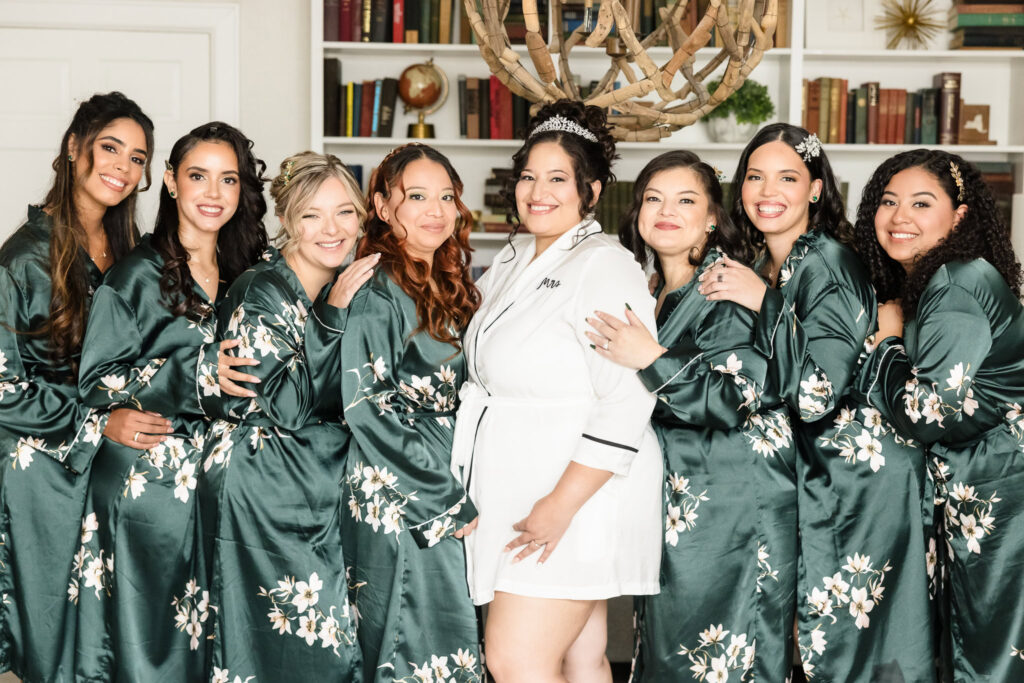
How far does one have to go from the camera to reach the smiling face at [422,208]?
2.47 meters

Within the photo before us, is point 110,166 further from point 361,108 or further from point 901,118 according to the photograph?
point 901,118

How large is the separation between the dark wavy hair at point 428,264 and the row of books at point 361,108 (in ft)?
8.38

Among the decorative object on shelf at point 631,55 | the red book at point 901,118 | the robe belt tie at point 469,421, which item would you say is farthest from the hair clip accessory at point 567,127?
the red book at point 901,118

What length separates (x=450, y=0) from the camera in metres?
4.97

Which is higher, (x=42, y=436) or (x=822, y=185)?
(x=822, y=185)

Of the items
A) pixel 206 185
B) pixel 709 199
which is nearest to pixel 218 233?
pixel 206 185

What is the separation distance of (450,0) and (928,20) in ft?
7.93

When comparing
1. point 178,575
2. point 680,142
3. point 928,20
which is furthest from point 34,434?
point 928,20

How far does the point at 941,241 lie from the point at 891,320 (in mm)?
228

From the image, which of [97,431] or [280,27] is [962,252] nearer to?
[97,431]

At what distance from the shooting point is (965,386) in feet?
7.54

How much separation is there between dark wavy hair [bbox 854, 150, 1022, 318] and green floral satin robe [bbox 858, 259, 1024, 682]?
57mm

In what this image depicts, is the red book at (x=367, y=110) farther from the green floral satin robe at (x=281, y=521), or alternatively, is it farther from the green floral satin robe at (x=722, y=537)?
the green floral satin robe at (x=722, y=537)

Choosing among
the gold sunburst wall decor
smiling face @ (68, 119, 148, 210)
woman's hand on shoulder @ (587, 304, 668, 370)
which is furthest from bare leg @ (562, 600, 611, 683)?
the gold sunburst wall decor
